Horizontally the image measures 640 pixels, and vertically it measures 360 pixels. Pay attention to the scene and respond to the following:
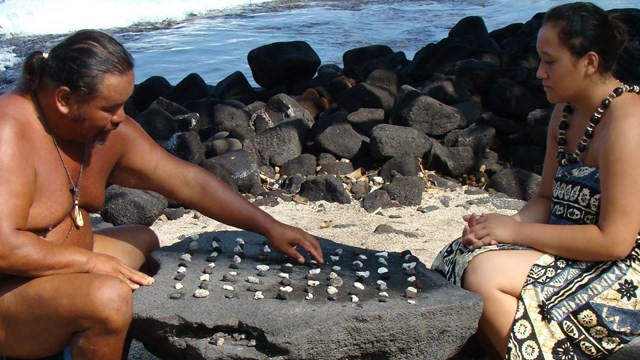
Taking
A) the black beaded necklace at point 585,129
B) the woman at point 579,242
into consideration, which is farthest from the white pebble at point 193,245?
the black beaded necklace at point 585,129

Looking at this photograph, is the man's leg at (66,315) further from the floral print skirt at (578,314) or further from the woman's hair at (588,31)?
the woman's hair at (588,31)

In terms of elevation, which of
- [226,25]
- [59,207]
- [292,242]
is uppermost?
[59,207]

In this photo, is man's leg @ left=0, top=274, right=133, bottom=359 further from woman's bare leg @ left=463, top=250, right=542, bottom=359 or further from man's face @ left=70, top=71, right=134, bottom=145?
woman's bare leg @ left=463, top=250, right=542, bottom=359

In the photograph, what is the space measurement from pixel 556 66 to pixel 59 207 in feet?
6.30

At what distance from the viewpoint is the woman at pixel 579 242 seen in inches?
128

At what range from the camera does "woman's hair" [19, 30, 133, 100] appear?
3.01 meters

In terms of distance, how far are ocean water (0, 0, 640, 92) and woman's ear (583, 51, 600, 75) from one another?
815 cm

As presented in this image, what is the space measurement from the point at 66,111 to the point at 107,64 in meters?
0.22

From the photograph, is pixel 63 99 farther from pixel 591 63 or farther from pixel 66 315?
pixel 591 63

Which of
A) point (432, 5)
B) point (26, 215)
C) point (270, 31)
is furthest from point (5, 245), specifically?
point (432, 5)

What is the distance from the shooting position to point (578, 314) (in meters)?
3.28

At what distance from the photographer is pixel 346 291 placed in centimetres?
335

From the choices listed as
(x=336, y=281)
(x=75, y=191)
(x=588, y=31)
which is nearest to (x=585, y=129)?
(x=588, y=31)

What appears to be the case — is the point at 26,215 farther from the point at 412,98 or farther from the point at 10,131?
the point at 412,98
